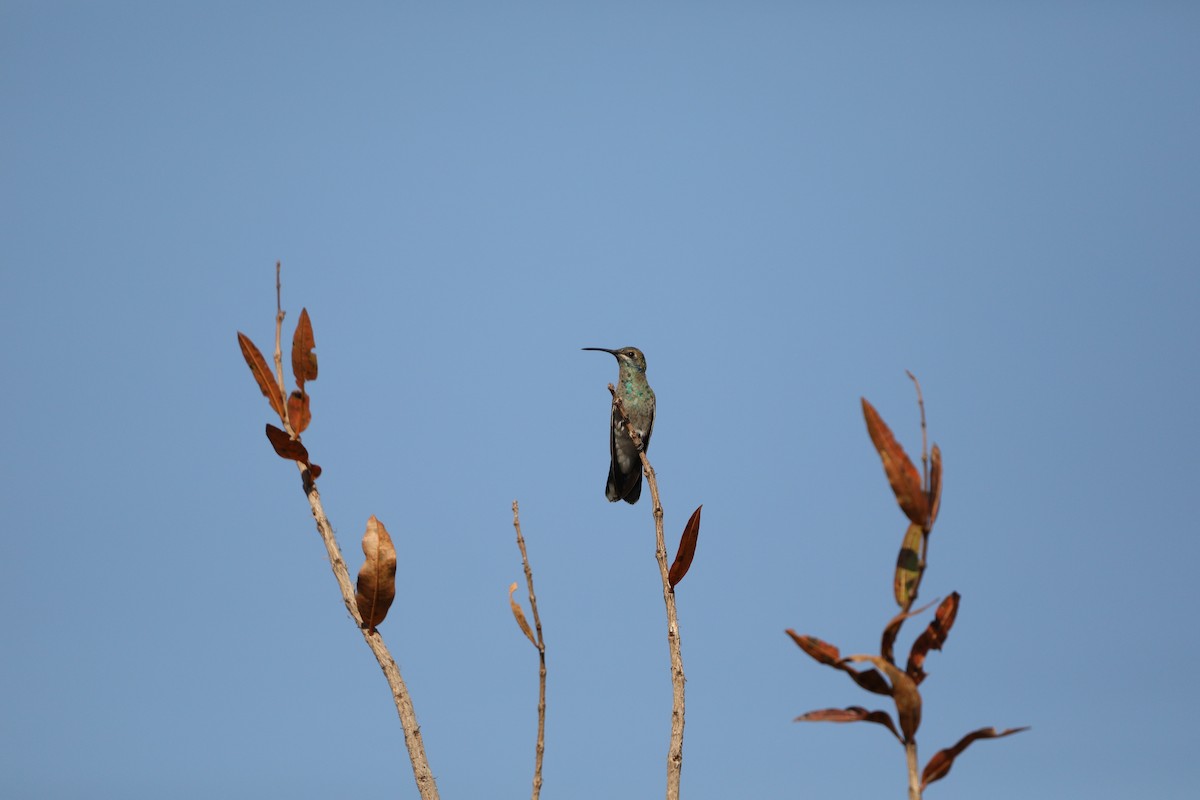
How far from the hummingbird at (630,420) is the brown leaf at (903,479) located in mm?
11872

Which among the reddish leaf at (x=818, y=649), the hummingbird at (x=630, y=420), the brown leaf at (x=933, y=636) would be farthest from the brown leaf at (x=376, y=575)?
the hummingbird at (x=630, y=420)

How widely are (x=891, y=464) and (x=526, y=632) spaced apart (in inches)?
60.8

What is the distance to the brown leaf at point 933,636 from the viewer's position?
273 cm

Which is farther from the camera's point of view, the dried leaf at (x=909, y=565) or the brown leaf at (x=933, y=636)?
the brown leaf at (x=933, y=636)

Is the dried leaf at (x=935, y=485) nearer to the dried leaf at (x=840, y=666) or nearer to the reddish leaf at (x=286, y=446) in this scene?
the dried leaf at (x=840, y=666)

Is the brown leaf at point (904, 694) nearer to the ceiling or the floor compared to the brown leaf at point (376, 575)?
nearer to the floor

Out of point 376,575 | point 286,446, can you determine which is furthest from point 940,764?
point 286,446

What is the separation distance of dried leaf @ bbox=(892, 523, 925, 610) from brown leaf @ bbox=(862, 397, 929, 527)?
3 cm

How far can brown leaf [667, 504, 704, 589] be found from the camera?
5148 mm

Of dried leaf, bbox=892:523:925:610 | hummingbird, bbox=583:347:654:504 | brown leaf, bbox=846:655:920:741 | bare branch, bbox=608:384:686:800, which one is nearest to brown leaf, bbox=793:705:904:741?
brown leaf, bbox=846:655:920:741

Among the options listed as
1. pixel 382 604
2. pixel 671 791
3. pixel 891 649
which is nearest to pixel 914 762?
pixel 891 649

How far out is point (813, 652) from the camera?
269cm

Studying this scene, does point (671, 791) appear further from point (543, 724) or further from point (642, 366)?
point (642, 366)

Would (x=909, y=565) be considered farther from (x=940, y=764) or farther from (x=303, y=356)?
(x=303, y=356)
